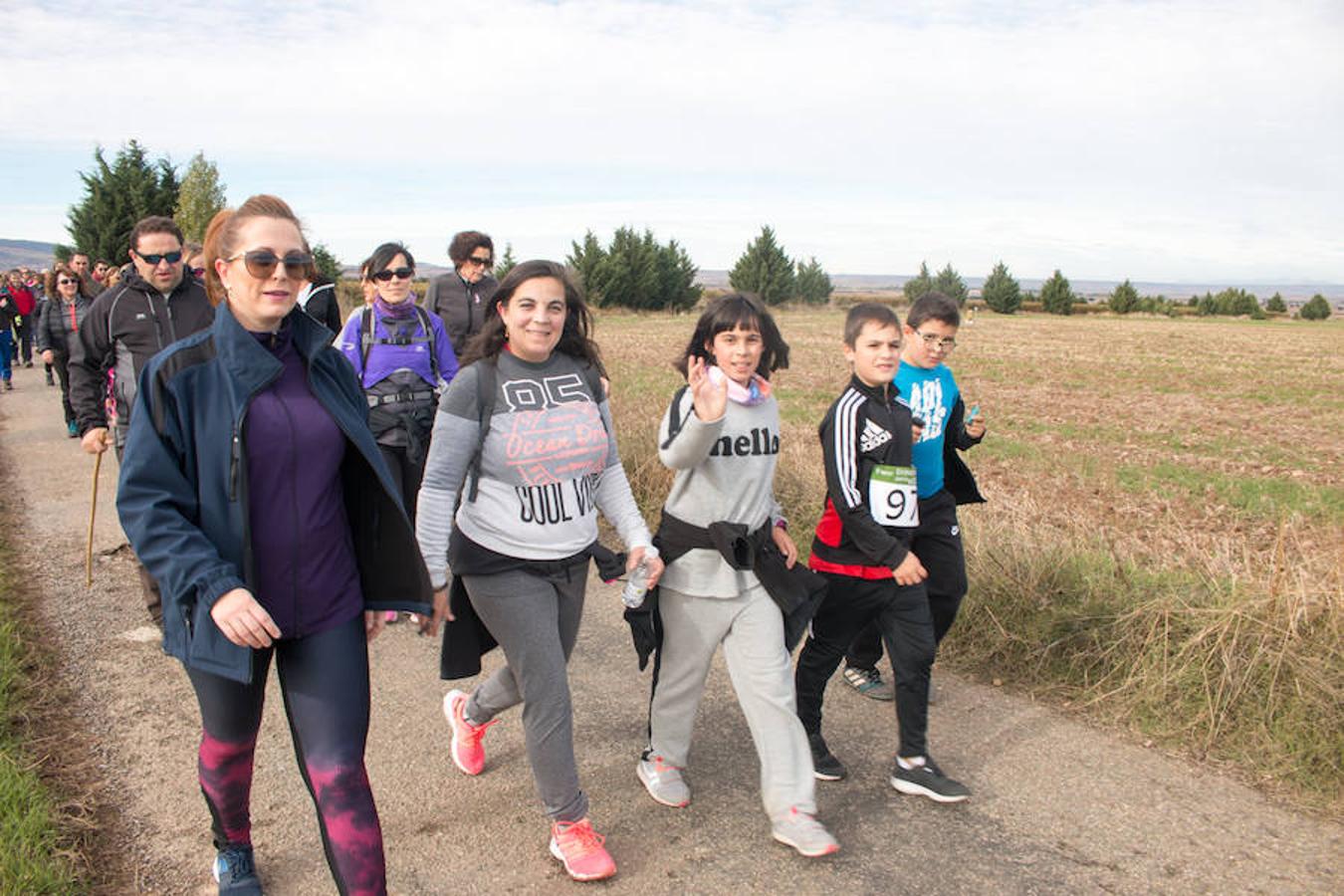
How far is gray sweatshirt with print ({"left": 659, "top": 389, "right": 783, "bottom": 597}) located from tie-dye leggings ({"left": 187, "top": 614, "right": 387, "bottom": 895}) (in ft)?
3.99

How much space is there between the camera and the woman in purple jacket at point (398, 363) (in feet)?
18.1

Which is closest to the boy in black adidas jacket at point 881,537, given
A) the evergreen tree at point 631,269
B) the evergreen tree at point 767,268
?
the evergreen tree at point 631,269

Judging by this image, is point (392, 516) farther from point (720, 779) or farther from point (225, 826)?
point (720, 779)

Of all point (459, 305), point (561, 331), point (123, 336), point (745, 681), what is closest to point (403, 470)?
point (123, 336)

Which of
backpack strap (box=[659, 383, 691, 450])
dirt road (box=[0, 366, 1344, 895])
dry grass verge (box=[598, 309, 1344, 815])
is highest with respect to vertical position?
backpack strap (box=[659, 383, 691, 450])

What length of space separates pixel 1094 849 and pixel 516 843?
6.43 feet

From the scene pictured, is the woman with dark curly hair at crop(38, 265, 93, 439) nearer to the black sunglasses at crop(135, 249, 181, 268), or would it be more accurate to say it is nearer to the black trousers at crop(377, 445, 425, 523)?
the black sunglasses at crop(135, 249, 181, 268)

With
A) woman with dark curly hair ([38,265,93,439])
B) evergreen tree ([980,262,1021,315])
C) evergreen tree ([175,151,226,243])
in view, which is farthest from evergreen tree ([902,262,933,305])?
woman with dark curly hair ([38,265,93,439])

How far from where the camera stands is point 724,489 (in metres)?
3.56

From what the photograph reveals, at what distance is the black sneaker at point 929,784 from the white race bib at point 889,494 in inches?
36.3

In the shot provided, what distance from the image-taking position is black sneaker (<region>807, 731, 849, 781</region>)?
390cm

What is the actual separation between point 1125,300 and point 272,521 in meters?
73.1

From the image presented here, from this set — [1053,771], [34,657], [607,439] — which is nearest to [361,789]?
[607,439]

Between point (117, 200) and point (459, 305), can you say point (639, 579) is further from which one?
point (117, 200)
